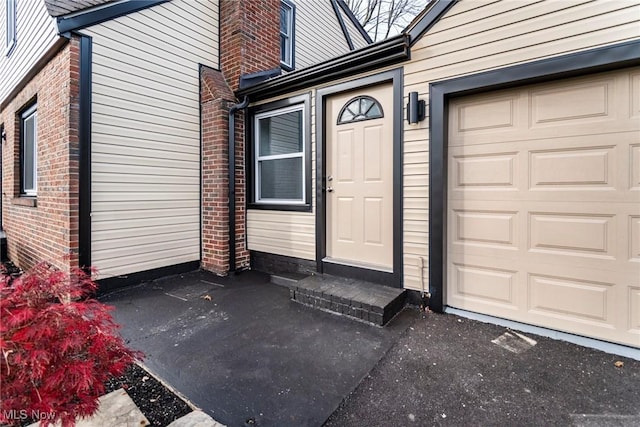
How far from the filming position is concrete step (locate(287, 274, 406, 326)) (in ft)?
9.46

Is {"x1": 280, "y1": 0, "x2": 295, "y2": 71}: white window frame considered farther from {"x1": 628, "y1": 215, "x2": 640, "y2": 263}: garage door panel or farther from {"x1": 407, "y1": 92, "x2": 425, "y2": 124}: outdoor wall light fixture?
{"x1": 628, "y1": 215, "x2": 640, "y2": 263}: garage door panel

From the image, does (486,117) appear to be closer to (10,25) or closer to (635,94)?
(635,94)

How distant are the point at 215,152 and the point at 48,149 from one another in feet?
6.41

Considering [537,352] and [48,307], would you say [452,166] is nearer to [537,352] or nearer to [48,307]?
[537,352]

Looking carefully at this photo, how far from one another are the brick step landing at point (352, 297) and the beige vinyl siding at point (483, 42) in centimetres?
31

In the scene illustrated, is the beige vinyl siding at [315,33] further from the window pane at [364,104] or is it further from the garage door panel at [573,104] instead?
the garage door panel at [573,104]

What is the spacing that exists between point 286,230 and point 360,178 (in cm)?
129

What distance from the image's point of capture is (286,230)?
4.29 m

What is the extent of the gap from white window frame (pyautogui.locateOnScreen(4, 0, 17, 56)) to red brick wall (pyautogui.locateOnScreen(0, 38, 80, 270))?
3.02ft

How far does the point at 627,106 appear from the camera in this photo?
2330 mm

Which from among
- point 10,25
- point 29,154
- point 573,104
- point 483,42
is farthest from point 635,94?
point 10,25

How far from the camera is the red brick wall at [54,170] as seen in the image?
3441 mm

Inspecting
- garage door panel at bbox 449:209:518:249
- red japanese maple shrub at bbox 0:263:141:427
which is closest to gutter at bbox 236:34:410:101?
garage door panel at bbox 449:209:518:249

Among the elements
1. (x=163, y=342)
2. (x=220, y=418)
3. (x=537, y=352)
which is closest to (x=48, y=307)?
(x=220, y=418)
